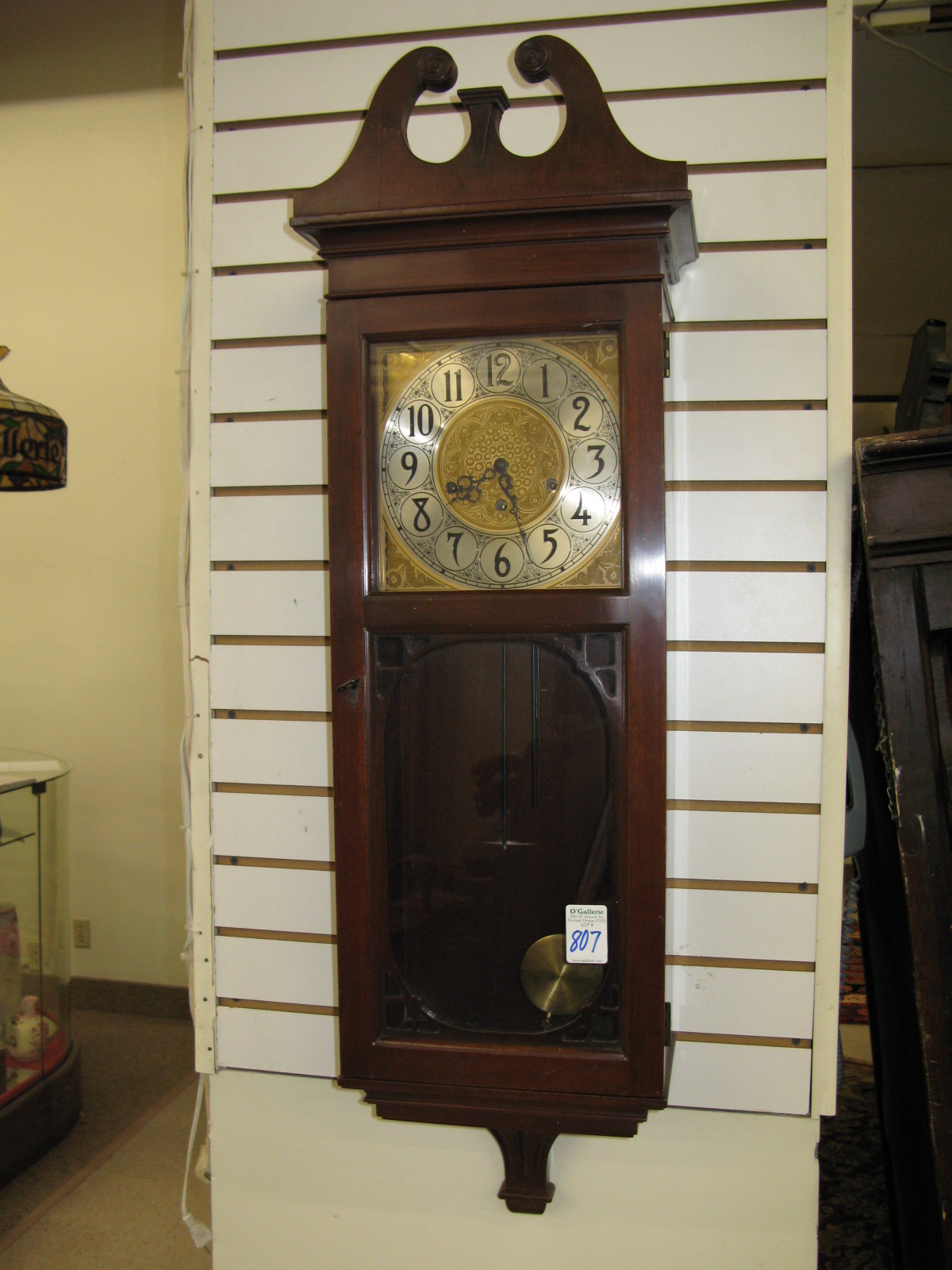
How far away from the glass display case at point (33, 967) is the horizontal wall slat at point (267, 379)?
1.32 metres

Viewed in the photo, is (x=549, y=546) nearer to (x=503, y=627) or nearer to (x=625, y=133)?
(x=503, y=627)

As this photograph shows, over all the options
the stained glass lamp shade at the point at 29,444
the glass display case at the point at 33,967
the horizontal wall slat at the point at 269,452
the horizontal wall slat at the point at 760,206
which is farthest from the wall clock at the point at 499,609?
the glass display case at the point at 33,967

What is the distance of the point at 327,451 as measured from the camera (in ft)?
4.81

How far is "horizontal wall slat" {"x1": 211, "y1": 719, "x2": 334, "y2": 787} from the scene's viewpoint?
1694 mm

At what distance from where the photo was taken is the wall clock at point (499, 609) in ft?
4.58

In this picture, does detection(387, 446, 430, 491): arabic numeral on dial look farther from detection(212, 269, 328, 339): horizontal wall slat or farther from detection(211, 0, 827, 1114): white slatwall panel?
detection(212, 269, 328, 339): horizontal wall slat

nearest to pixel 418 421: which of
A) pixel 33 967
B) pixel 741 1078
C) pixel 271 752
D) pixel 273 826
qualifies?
pixel 271 752

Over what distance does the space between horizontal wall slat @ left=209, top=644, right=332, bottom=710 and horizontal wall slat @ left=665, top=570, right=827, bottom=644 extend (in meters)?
0.62

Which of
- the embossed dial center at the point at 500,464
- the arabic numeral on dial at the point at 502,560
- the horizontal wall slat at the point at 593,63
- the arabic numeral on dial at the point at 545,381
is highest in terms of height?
the horizontal wall slat at the point at 593,63

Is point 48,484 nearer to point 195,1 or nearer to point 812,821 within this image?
point 195,1

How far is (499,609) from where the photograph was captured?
142cm

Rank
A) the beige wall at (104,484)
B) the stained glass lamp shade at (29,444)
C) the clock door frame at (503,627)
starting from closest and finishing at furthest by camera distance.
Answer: the clock door frame at (503,627), the stained glass lamp shade at (29,444), the beige wall at (104,484)

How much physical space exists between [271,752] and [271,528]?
1.32ft

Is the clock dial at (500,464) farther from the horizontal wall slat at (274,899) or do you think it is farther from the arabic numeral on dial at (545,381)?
the horizontal wall slat at (274,899)
